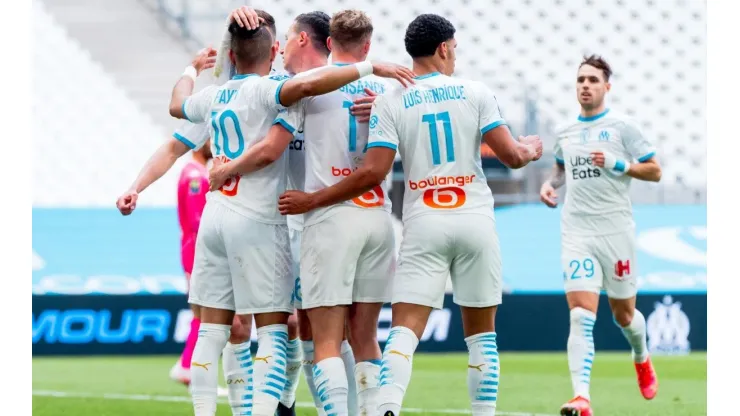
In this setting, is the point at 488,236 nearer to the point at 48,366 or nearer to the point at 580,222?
the point at 580,222

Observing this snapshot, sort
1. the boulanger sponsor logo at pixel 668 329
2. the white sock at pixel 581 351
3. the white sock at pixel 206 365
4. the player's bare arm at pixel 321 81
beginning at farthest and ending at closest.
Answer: the boulanger sponsor logo at pixel 668 329, the white sock at pixel 581 351, the white sock at pixel 206 365, the player's bare arm at pixel 321 81

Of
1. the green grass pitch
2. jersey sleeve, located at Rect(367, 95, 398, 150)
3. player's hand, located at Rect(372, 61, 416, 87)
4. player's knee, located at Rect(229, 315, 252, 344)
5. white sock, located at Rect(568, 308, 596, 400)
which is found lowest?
the green grass pitch

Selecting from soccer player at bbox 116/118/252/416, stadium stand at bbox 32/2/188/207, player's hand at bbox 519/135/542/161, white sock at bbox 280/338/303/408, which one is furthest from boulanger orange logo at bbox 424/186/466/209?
stadium stand at bbox 32/2/188/207

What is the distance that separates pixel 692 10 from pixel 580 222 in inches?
561

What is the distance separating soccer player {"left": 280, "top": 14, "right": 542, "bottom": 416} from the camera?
501cm

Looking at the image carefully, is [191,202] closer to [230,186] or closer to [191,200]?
[191,200]

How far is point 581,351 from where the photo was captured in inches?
275

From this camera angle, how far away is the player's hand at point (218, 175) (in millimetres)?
5035

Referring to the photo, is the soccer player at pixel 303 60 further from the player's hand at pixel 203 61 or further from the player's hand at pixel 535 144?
the player's hand at pixel 535 144

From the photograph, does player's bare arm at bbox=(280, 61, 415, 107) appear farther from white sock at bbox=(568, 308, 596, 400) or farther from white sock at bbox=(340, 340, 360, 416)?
white sock at bbox=(568, 308, 596, 400)

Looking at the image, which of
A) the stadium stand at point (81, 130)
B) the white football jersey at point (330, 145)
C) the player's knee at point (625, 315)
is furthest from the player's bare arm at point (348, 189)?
the stadium stand at point (81, 130)

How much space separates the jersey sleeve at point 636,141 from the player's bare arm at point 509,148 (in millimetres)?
2820

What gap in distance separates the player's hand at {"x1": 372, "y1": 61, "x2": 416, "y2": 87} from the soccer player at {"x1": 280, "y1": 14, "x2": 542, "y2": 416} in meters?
0.07

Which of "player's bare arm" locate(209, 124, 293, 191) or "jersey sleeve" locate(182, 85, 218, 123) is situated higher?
"jersey sleeve" locate(182, 85, 218, 123)
